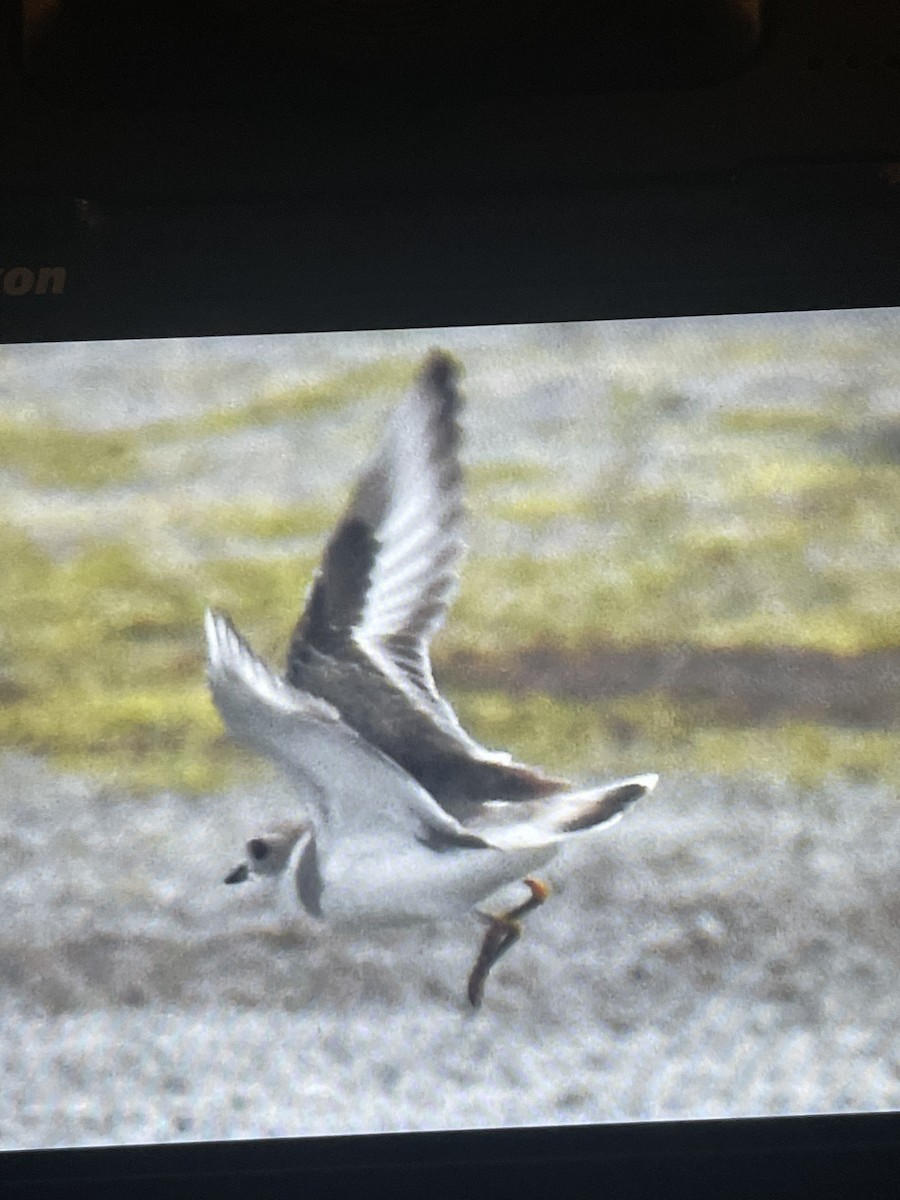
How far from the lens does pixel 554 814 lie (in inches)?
48.0

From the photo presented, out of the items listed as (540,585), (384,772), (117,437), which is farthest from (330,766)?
(117,437)

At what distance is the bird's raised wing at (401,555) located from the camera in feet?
4.03

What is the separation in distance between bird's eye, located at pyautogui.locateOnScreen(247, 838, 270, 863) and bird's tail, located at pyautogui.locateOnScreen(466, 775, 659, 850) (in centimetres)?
20

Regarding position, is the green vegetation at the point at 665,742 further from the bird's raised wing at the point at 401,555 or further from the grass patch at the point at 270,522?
the grass patch at the point at 270,522

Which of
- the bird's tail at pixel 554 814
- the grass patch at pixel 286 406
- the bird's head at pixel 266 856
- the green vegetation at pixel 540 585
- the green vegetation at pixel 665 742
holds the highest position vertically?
the grass patch at pixel 286 406

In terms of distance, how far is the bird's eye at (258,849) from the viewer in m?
1.20

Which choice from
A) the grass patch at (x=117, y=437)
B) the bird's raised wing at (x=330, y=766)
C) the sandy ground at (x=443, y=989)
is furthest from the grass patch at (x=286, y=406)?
the sandy ground at (x=443, y=989)

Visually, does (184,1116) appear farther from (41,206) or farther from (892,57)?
(892,57)

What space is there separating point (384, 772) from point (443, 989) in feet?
0.70

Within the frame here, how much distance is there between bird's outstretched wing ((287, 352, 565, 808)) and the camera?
122 cm

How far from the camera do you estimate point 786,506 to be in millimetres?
1243

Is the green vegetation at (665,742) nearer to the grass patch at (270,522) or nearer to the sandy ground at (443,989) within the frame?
the sandy ground at (443,989)

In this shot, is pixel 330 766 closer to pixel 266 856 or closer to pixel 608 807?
pixel 266 856

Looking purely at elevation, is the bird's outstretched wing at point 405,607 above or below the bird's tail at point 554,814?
above
